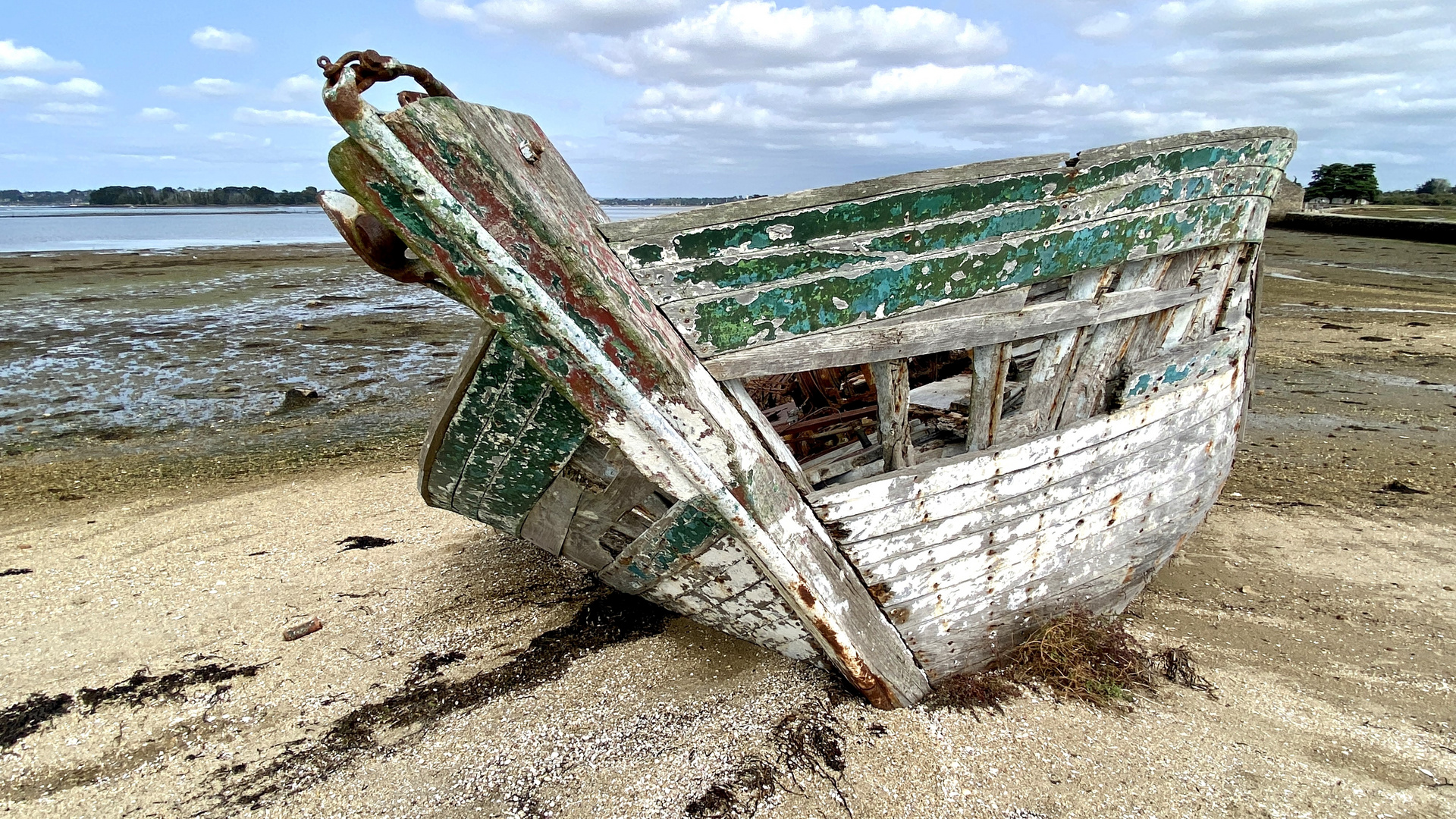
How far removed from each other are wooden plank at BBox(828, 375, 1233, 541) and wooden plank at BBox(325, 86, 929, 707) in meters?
0.16

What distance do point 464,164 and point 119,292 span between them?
20997 millimetres

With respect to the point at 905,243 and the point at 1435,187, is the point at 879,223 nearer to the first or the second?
the point at 905,243

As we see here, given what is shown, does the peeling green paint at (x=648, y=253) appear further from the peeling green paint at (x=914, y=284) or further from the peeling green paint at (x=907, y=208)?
the peeling green paint at (x=914, y=284)

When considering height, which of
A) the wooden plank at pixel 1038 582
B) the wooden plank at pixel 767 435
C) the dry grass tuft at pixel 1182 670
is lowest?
the dry grass tuft at pixel 1182 670

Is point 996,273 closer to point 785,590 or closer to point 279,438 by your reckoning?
point 785,590

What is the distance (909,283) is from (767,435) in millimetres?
634

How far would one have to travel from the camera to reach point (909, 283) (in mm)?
2393

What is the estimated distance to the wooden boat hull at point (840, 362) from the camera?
1935mm

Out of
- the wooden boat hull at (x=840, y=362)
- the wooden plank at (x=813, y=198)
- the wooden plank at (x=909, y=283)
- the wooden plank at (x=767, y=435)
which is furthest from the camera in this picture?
the wooden plank at (x=767, y=435)

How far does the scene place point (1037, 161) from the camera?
8.00 feet

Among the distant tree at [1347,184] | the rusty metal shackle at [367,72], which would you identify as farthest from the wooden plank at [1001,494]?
the distant tree at [1347,184]

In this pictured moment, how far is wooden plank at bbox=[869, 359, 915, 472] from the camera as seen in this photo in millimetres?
2625

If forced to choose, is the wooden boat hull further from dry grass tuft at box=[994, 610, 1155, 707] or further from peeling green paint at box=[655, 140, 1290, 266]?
dry grass tuft at box=[994, 610, 1155, 707]

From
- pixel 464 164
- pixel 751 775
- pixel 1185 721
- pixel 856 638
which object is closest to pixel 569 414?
pixel 464 164
